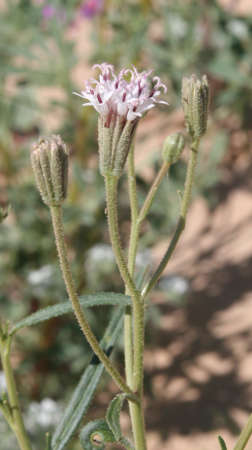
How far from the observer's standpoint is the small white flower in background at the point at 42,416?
4.88 feet

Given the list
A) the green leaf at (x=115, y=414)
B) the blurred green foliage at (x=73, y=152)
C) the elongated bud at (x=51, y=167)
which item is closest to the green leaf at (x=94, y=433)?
the green leaf at (x=115, y=414)

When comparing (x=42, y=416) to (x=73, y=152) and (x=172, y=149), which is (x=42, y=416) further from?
(x=73, y=152)

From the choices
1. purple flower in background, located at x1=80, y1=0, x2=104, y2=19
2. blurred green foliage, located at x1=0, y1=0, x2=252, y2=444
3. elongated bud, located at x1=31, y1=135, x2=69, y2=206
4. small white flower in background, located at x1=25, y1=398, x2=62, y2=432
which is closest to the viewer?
elongated bud, located at x1=31, y1=135, x2=69, y2=206

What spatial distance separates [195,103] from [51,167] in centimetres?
21

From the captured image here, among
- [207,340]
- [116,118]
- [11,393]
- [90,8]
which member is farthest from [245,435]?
[90,8]

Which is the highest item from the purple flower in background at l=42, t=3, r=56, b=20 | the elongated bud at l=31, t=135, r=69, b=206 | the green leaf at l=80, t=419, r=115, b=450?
the purple flower in background at l=42, t=3, r=56, b=20

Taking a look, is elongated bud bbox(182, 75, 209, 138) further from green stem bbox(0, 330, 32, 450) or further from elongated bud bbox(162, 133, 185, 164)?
green stem bbox(0, 330, 32, 450)

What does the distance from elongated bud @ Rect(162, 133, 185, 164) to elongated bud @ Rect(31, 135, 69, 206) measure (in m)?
0.17

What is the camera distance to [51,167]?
0.64m

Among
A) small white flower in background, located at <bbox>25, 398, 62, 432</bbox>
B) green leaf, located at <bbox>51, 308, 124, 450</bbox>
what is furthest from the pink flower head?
small white flower in background, located at <bbox>25, 398, 62, 432</bbox>

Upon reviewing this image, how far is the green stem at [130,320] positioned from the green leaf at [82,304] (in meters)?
0.02

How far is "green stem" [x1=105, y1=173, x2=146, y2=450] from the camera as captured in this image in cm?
65

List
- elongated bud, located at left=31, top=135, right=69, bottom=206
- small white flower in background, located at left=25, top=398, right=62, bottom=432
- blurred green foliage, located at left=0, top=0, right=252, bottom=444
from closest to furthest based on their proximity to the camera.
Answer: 1. elongated bud, located at left=31, top=135, right=69, bottom=206
2. small white flower in background, located at left=25, top=398, right=62, bottom=432
3. blurred green foliage, located at left=0, top=0, right=252, bottom=444

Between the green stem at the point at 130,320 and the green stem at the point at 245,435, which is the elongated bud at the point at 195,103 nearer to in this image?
the green stem at the point at 130,320
